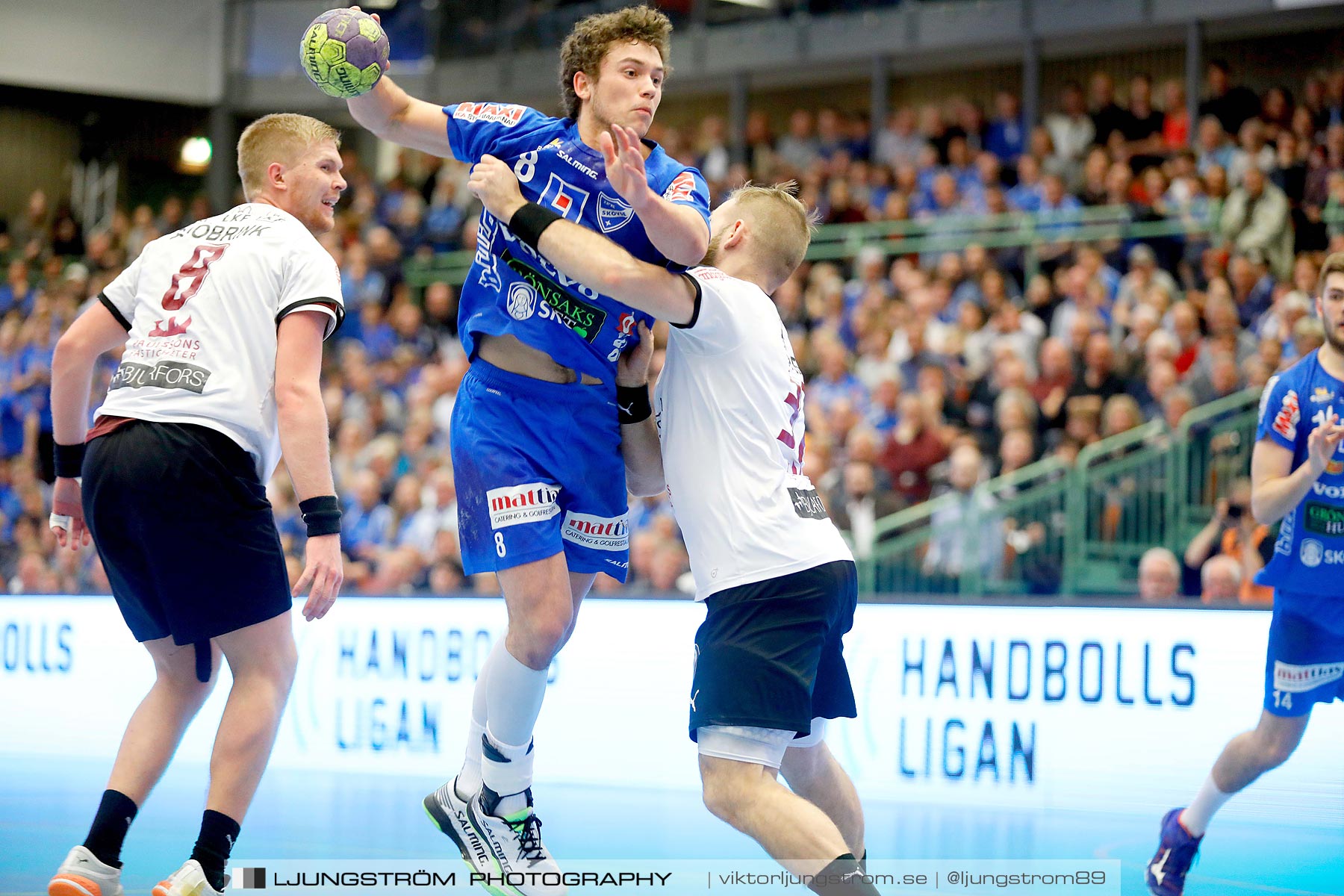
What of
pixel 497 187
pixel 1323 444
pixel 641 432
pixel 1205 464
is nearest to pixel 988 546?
pixel 1205 464

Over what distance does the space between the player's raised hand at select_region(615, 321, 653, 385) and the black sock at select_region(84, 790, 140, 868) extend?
191 centimetres

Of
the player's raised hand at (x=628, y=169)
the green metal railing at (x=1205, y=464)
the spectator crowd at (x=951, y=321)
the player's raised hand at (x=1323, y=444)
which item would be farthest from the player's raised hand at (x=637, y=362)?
the green metal railing at (x=1205, y=464)

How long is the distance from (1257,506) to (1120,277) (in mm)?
6866

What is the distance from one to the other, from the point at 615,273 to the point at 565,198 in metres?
0.61

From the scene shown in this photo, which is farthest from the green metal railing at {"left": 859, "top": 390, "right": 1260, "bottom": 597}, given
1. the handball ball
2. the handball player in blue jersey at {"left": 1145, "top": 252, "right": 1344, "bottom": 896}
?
the handball ball

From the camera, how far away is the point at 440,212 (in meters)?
17.0

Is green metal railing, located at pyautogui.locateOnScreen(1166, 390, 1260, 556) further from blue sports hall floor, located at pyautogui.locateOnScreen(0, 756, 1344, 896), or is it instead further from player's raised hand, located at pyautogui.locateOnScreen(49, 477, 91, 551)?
player's raised hand, located at pyautogui.locateOnScreen(49, 477, 91, 551)

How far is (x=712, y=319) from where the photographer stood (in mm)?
3809

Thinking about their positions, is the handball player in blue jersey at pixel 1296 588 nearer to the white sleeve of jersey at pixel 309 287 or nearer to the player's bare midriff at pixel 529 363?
the player's bare midriff at pixel 529 363

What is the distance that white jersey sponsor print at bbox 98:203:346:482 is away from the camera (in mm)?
Answer: 4055

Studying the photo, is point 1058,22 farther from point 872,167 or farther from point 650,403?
point 650,403

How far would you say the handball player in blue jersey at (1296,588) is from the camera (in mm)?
5207

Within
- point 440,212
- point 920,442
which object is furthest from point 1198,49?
point 440,212

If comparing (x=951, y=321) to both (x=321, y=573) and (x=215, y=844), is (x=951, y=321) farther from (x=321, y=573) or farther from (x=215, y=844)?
(x=215, y=844)
